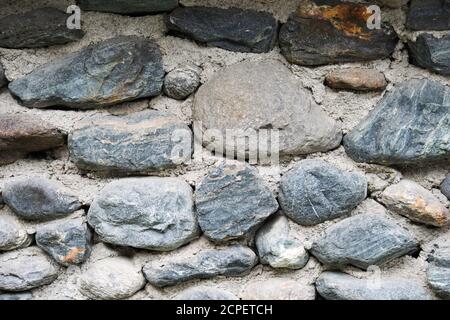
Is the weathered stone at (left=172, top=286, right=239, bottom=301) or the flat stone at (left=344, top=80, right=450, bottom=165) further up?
the flat stone at (left=344, top=80, right=450, bottom=165)

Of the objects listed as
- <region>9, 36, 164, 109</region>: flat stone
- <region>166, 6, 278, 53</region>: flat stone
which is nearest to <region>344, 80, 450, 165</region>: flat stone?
<region>166, 6, 278, 53</region>: flat stone

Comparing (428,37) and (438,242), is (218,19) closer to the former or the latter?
(428,37)

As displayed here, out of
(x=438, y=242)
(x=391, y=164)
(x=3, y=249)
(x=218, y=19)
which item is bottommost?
(x=3, y=249)

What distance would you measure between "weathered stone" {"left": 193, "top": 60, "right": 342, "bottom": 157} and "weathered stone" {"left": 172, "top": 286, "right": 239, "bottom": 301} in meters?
0.23

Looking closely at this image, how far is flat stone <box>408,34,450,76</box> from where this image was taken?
1000mm

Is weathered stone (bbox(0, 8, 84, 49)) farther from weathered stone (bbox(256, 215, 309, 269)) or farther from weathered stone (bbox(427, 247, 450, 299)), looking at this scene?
weathered stone (bbox(427, 247, 450, 299))

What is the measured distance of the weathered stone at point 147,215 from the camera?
102 cm

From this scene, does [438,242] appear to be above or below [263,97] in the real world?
below

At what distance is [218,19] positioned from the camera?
1.04 meters

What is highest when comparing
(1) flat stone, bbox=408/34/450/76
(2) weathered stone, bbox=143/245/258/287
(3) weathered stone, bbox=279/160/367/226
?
(1) flat stone, bbox=408/34/450/76

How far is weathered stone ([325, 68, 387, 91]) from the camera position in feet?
3.36

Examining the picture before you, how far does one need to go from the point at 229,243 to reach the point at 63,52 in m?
0.45
